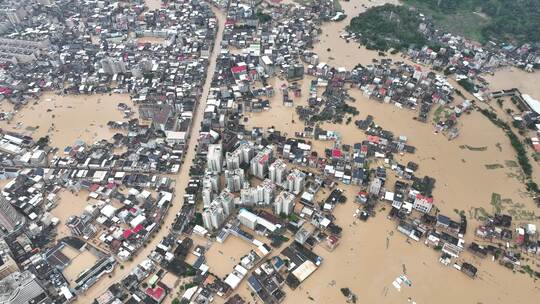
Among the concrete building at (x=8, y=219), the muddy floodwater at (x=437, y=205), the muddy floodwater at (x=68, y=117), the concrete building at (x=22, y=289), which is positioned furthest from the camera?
the muddy floodwater at (x=68, y=117)

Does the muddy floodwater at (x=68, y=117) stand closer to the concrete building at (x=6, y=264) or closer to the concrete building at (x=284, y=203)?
the concrete building at (x=6, y=264)

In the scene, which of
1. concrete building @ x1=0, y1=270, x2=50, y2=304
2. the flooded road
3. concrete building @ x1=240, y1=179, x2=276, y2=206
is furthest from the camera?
concrete building @ x1=240, y1=179, x2=276, y2=206

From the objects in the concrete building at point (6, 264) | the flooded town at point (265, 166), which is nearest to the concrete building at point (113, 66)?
the flooded town at point (265, 166)

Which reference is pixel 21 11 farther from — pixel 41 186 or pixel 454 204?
pixel 454 204

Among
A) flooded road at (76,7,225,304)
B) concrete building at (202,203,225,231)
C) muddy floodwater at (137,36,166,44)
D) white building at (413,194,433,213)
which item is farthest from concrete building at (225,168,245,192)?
muddy floodwater at (137,36,166,44)

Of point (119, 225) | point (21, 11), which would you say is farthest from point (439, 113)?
point (21, 11)

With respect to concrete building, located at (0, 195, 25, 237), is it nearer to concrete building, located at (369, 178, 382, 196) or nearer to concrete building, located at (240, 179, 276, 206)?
concrete building, located at (240, 179, 276, 206)
